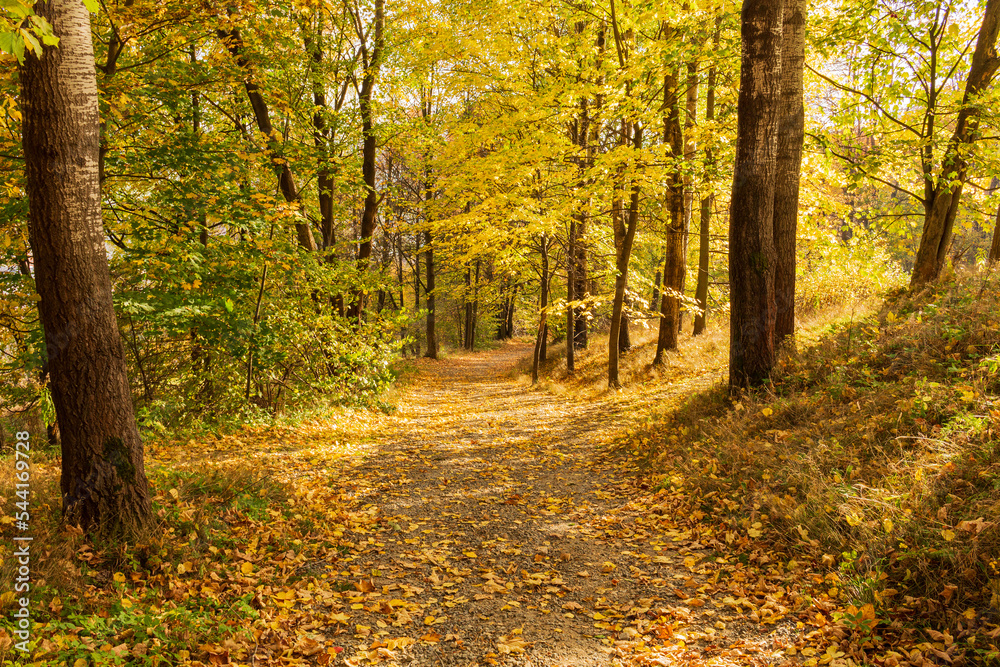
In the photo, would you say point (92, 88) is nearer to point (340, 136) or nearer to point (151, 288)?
point (151, 288)

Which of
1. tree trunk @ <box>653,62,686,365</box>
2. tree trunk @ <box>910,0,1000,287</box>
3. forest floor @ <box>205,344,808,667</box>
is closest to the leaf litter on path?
forest floor @ <box>205,344,808,667</box>

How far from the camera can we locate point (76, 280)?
3832 mm

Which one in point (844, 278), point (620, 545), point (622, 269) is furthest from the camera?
point (844, 278)

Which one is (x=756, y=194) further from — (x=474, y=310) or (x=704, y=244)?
(x=474, y=310)

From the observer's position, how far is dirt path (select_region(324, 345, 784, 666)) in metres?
3.60

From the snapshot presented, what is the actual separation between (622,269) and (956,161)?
6.05 m

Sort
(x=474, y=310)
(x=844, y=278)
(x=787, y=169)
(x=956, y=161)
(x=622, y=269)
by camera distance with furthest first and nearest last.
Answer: (x=474, y=310) → (x=844, y=278) → (x=622, y=269) → (x=956, y=161) → (x=787, y=169)

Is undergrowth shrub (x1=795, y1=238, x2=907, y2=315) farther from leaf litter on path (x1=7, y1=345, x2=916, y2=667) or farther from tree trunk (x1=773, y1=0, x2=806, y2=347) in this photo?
leaf litter on path (x1=7, y1=345, x2=916, y2=667)

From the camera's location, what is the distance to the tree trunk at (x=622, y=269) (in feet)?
37.1

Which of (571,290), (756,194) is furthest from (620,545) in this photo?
(571,290)

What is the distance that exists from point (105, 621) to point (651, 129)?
1246 cm

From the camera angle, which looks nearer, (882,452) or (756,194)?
(882,452)

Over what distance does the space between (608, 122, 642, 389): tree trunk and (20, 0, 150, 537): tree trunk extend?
29.3 ft

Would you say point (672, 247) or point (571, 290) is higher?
point (672, 247)
